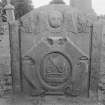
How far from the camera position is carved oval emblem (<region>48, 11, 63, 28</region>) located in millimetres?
2682

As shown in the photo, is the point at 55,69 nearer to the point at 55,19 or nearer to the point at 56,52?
the point at 56,52

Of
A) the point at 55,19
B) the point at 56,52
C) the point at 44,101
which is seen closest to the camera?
the point at 55,19

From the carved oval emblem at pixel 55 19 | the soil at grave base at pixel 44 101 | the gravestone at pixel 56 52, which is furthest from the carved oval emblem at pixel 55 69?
the carved oval emblem at pixel 55 19

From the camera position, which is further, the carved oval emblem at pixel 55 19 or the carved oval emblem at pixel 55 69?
the carved oval emblem at pixel 55 69

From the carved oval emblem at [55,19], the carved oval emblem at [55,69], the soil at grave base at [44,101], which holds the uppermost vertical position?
the carved oval emblem at [55,19]

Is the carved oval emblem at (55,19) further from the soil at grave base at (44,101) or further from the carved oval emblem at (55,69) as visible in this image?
the soil at grave base at (44,101)

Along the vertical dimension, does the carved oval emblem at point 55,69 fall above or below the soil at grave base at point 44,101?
above

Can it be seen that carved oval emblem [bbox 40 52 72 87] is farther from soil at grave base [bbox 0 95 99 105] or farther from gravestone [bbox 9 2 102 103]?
soil at grave base [bbox 0 95 99 105]

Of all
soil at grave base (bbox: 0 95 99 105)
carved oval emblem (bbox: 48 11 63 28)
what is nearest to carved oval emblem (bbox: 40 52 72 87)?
soil at grave base (bbox: 0 95 99 105)

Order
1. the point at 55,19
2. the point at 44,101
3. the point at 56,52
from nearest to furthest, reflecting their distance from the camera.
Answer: the point at 55,19, the point at 56,52, the point at 44,101

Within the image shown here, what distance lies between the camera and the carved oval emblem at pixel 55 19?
2.68m

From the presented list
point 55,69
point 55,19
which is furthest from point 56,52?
point 55,19

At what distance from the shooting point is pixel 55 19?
8.79 ft

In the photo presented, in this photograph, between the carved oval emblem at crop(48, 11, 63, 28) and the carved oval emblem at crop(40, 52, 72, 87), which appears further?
the carved oval emblem at crop(40, 52, 72, 87)
